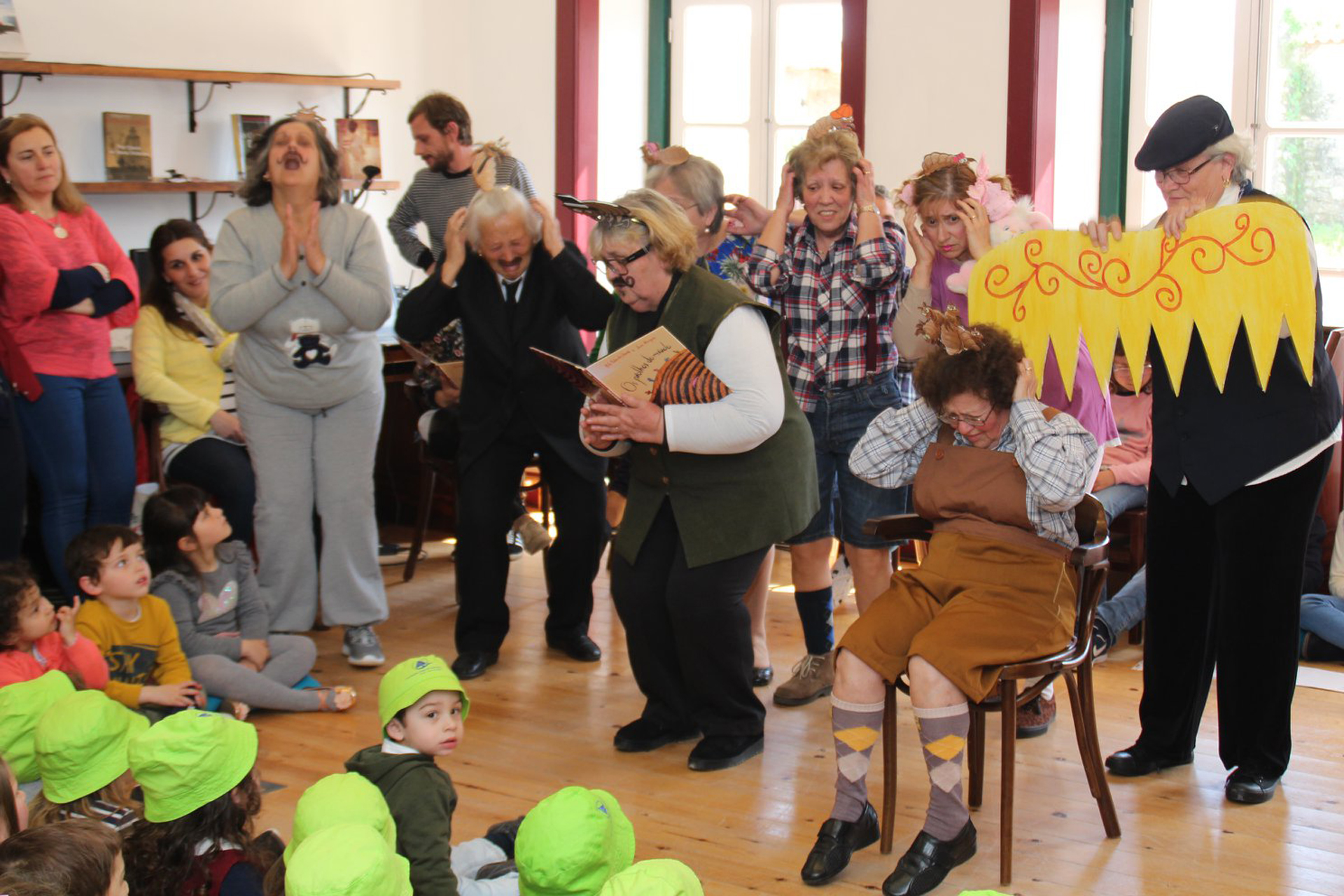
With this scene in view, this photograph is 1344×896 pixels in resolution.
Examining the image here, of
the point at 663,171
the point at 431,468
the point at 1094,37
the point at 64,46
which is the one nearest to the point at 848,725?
the point at 663,171

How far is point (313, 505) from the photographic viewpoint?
14.5ft

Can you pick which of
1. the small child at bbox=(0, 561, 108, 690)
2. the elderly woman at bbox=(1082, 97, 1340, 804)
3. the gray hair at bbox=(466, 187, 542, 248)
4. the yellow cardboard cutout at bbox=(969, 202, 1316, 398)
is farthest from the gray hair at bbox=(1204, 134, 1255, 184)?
the small child at bbox=(0, 561, 108, 690)

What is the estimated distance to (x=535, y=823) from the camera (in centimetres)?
199

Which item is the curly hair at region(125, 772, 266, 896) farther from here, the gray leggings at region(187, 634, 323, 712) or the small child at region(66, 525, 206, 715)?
the gray leggings at region(187, 634, 323, 712)

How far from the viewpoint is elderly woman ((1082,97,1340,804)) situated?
9.80 ft

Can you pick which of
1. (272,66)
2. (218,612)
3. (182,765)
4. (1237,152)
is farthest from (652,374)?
(272,66)

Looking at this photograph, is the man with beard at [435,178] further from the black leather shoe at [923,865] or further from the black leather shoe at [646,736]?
the black leather shoe at [923,865]

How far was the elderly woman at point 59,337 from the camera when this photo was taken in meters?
4.03

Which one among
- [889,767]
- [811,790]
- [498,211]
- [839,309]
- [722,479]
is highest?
[498,211]

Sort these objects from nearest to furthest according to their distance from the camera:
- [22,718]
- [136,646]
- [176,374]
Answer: [22,718] → [136,646] → [176,374]

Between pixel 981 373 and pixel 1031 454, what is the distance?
20cm

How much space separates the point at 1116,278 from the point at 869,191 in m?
0.79

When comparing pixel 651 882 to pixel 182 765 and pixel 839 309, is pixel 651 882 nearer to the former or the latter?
pixel 182 765

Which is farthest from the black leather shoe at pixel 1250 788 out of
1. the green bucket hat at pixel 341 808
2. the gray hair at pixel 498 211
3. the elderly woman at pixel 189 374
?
the elderly woman at pixel 189 374
